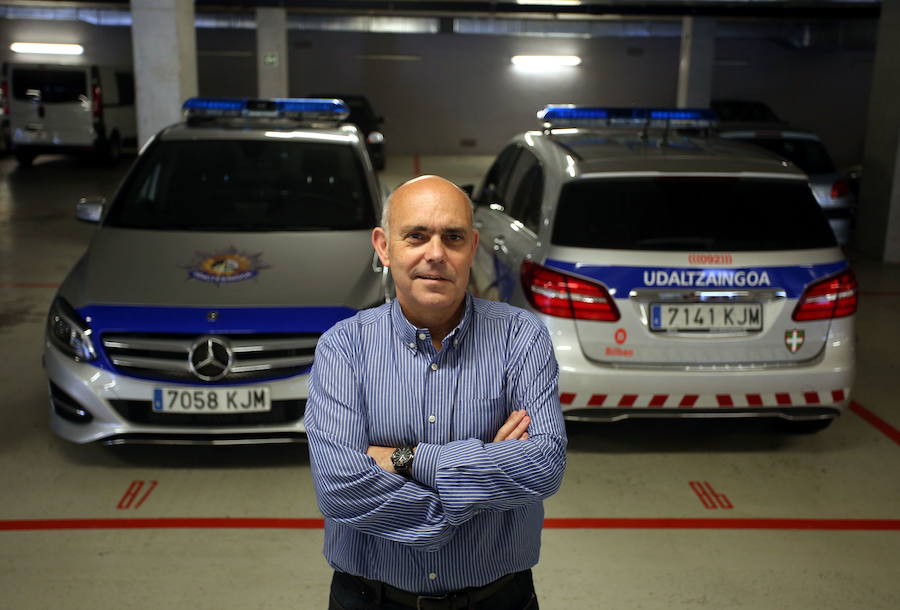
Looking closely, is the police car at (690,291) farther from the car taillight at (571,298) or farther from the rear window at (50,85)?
the rear window at (50,85)

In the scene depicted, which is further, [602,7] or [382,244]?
[602,7]

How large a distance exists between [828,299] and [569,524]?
1441 mm

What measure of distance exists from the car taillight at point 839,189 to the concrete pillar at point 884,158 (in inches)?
26.3

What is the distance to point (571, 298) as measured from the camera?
385 centimetres

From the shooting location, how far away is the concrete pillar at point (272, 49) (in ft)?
56.5

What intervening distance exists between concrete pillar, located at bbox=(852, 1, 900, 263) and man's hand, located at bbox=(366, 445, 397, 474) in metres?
8.58

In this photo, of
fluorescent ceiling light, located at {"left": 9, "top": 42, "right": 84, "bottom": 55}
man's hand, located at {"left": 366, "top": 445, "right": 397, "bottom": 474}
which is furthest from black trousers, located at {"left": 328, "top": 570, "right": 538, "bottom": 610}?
fluorescent ceiling light, located at {"left": 9, "top": 42, "right": 84, "bottom": 55}

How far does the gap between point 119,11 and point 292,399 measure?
67.8ft

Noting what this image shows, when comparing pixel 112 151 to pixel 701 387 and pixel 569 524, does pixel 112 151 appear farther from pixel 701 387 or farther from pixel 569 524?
pixel 569 524

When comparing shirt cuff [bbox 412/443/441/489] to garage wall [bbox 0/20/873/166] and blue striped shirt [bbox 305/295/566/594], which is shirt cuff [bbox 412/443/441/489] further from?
garage wall [bbox 0/20/873/166]

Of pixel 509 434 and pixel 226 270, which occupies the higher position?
pixel 509 434

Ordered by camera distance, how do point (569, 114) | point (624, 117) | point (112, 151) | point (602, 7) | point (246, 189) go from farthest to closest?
point (112, 151), point (602, 7), point (624, 117), point (569, 114), point (246, 189)

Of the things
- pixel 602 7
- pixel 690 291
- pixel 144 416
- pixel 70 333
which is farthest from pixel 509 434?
pixel 602 7

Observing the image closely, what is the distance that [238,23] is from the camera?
70.6ft
